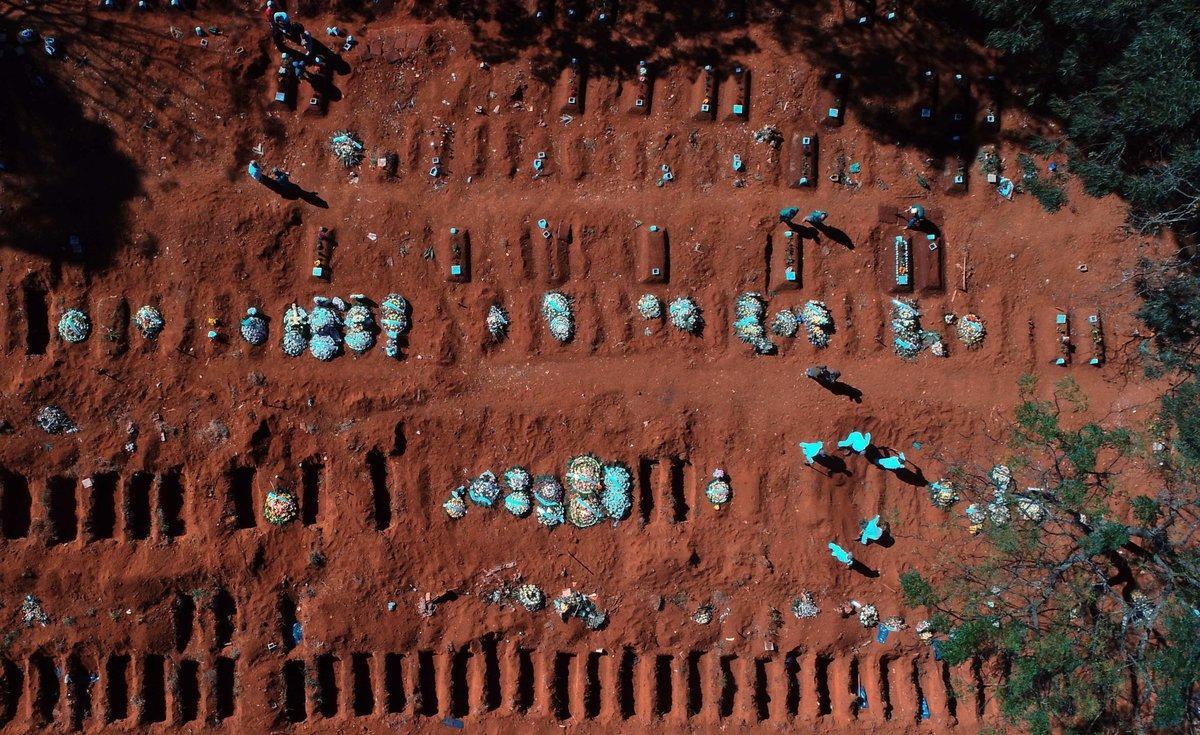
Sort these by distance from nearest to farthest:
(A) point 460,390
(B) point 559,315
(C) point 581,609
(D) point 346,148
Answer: (C) point 581,609, (A) point 460,390, (B) point 559,315, (D) point 346,148

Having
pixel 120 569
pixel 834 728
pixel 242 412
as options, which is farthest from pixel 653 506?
pixel 120 569

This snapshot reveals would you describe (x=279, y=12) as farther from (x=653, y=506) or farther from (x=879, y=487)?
(x=879, y=487)

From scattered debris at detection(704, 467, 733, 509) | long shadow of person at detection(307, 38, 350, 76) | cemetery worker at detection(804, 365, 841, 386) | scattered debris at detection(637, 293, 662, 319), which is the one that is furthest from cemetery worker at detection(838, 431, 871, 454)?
long shadow of person at detection(307, 38, 350, 76)

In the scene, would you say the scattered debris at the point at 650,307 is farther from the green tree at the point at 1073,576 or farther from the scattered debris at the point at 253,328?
the scattered debris at the point at 253,328

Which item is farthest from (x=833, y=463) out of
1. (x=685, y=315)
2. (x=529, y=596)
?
(x=529, y=596)

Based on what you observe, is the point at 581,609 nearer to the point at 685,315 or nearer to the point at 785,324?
the point at 685,315

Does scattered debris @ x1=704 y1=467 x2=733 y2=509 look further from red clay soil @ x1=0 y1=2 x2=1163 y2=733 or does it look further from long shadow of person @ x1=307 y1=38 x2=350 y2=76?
long shadow of person @ x1=307 y1=38 x2=350 y2=76

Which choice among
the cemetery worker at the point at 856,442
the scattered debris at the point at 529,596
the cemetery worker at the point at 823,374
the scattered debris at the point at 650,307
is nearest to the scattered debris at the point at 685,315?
the scattered debris at the point at 650,307
